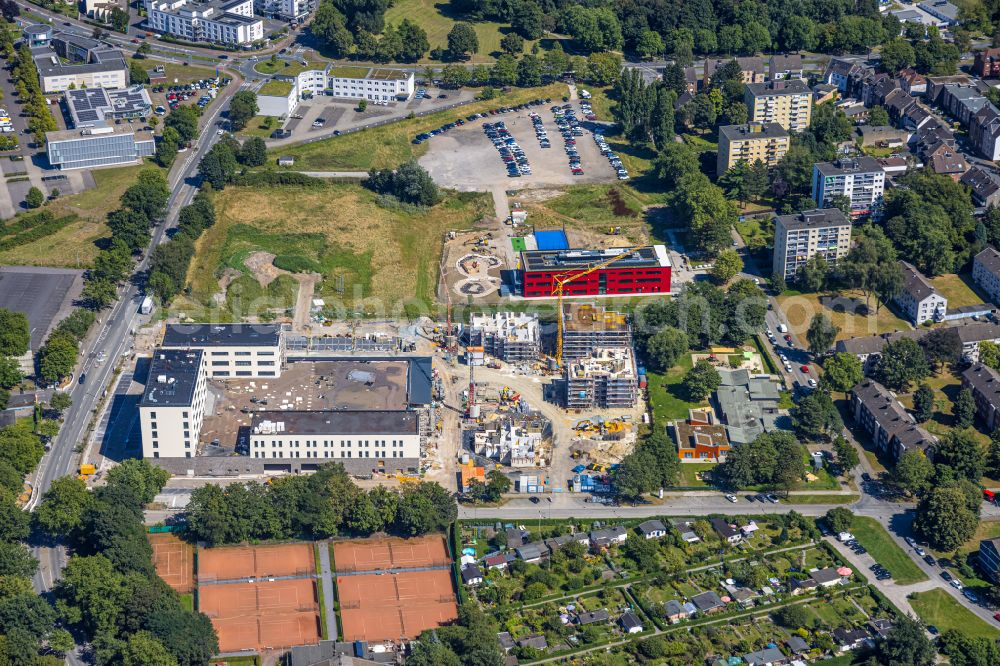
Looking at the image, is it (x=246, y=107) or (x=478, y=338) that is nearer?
(x=478, y=338)

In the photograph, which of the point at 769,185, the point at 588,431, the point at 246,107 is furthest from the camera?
the point at 246,107

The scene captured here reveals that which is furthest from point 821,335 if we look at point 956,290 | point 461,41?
point 461,41

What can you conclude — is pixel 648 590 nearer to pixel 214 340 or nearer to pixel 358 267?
pixel 214 340

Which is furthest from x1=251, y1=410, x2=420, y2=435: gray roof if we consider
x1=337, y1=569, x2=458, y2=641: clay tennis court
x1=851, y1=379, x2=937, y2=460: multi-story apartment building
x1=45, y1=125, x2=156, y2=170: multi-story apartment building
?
x1=45, y1=125, x2=156, y2=170: multi-story apartment building

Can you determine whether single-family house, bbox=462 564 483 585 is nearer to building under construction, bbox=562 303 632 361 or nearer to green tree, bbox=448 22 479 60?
building under construction, bbox=562 303 632 361

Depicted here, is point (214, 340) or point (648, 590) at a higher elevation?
point (214, 340)

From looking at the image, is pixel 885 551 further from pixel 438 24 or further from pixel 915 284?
pixel 438 24

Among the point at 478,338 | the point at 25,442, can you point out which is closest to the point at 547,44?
the point at 478,338
